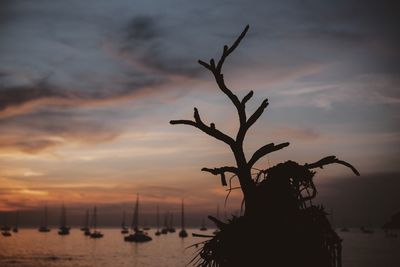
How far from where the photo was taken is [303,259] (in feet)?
22.0

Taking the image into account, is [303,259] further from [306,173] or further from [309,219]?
[306,173]

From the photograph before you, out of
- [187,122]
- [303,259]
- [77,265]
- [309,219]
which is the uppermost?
[187,122]

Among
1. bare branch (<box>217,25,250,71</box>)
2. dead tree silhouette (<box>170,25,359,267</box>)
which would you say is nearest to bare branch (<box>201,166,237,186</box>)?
dead tree silhouette (<box>170,25,359,267</box>)

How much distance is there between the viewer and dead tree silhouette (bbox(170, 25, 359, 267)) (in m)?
6.74

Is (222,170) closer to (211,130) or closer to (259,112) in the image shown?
(211,130)

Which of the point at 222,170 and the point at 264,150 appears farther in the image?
the point at 222,170

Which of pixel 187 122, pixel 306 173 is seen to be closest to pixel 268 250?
pixel 306 173

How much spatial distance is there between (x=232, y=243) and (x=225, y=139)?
165 centimetres

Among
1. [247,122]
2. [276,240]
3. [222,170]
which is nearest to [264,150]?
[247,122]

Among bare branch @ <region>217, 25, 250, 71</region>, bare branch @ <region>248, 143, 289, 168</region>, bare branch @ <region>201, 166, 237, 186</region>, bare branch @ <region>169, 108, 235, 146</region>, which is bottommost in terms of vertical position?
bare branch @ <region>201, 166, 237, 186</region>

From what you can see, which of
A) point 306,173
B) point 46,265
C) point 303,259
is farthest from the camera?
point 46,265

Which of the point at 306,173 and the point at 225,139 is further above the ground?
the point at 225,139

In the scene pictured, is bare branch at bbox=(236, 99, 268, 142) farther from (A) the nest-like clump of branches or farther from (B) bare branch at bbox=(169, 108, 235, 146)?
(A) the nest-like clump of branches

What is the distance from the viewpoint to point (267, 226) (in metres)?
6.86
